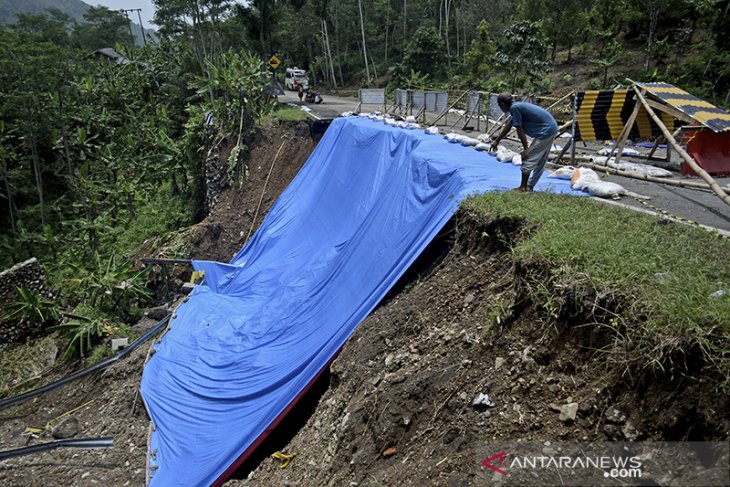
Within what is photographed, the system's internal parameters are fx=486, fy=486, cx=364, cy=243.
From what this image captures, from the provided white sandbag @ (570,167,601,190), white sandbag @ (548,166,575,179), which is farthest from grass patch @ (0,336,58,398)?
white sandbag @ (570,167,601,190)

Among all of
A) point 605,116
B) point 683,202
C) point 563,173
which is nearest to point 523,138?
point 563,173

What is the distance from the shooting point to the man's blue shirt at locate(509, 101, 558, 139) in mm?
5609

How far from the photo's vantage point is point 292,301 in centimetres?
768

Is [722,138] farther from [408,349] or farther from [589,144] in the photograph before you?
[408,349]

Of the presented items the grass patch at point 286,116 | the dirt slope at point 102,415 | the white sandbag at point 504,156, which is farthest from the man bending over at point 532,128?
the grass patch at point 286,116

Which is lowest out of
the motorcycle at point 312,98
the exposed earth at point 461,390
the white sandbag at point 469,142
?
the exposed earth at point 461,390

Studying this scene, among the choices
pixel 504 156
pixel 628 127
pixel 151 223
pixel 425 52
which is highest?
pixel 425 52

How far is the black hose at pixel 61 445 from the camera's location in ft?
23.2

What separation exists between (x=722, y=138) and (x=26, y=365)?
13.7 meters

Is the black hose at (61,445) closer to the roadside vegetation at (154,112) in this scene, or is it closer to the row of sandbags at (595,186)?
the roadside vegetation at (154,112)

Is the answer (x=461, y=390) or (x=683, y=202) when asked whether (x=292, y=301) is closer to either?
(x=461, y=390)

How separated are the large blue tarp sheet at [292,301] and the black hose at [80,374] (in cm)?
107

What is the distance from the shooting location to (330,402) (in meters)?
4.93

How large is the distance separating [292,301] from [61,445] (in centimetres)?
394
